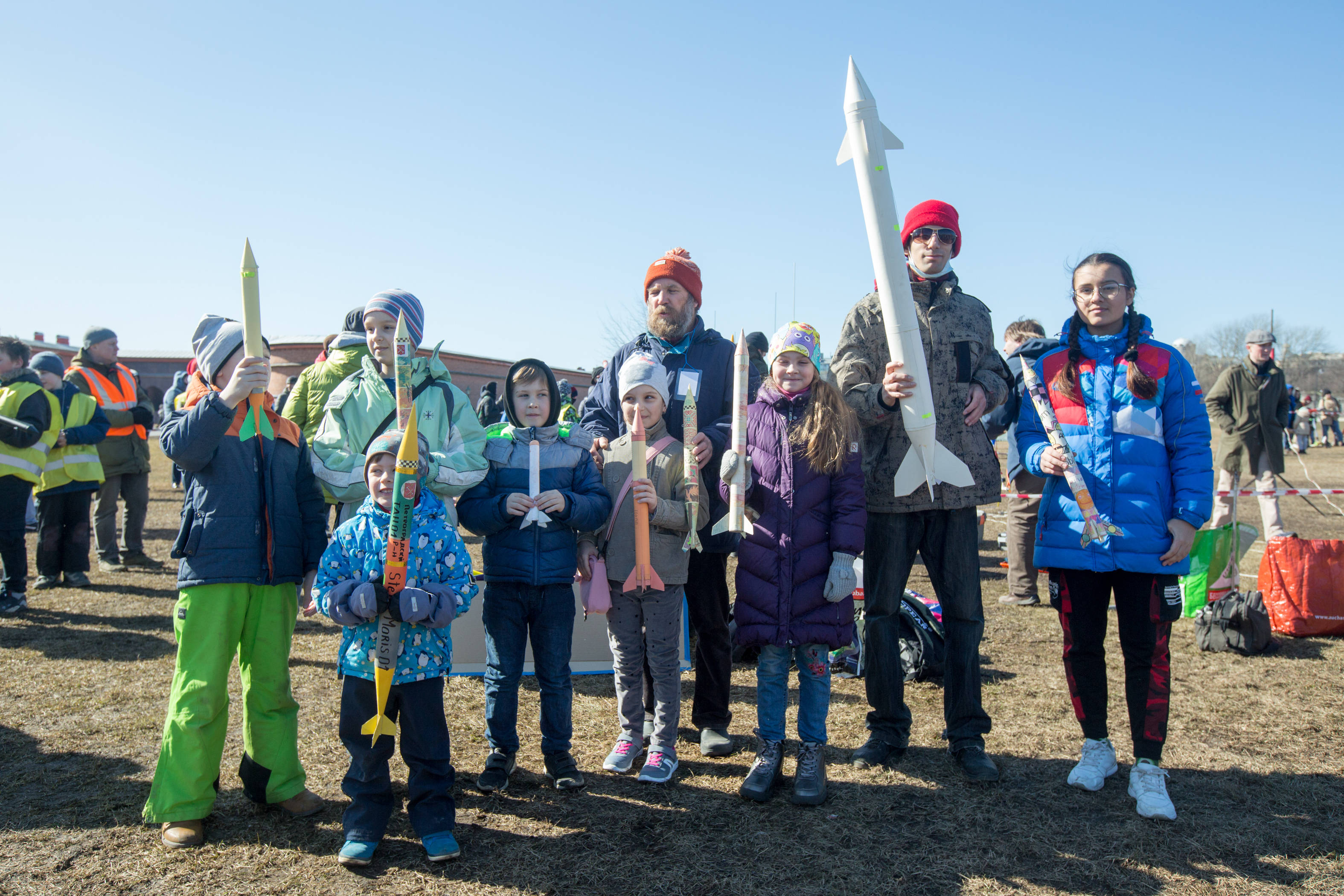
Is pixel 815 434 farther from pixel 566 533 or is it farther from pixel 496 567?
pixel 496 567

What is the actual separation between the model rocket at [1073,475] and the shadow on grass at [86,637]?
570cm

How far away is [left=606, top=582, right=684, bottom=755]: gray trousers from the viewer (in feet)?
13.5

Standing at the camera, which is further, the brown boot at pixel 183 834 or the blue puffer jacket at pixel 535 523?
the blue puffer jacket at pixel 535 523

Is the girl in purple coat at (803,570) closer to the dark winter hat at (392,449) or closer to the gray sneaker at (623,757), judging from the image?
the gray sneaker at (623,757)

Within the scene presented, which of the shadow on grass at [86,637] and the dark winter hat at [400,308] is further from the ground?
the dark winter hat at [400,308]

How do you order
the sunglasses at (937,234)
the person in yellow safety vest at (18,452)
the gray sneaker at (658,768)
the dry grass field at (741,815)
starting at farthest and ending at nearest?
the person in yellow safety vest at (18,452), the sunglasses at (937,234), the gray sneaker at (658,768), the dry grass field at (741,815)

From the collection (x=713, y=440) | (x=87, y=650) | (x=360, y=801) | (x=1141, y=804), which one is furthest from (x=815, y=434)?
(x=87, y=650)

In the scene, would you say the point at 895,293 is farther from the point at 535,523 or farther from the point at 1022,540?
the point at 1022,540

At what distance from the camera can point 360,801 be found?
3.24 metres

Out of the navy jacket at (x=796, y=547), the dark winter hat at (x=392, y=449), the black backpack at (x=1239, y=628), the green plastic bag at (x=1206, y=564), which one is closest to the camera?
the dark winter hat at (x=392, y=449)

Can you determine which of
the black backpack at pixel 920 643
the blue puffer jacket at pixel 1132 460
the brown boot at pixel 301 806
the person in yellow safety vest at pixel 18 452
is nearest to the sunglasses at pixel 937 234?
the blue puffer jacket at pixel 1132 460

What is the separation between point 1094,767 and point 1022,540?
4.09 m

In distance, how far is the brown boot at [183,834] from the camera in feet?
10.7

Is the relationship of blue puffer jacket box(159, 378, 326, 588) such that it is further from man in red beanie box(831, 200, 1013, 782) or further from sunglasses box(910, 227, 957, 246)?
sunglasses box(910, 227, 957, 246)
